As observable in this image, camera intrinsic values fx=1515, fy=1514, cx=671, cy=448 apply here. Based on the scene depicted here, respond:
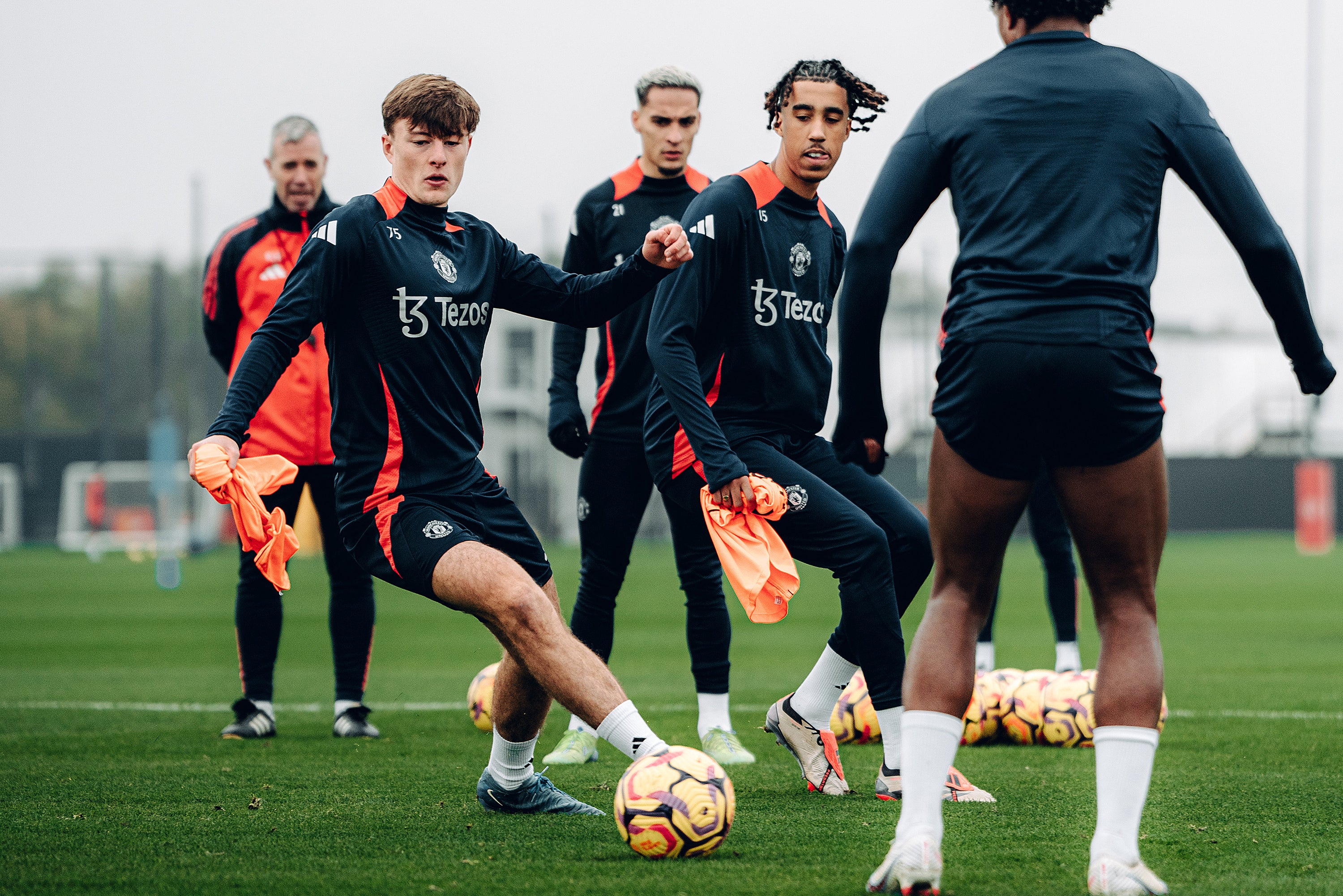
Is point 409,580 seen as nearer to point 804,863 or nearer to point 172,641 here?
point 804,863

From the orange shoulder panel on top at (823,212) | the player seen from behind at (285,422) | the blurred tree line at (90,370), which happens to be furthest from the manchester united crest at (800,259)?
the blurred tree line at (90,370)

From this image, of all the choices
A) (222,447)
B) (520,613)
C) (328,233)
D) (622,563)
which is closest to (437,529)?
(520,613)

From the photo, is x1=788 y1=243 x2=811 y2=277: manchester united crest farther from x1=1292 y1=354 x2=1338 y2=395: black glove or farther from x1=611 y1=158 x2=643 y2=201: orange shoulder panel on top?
x1=1292 y1=354 x2=1338 y2=395: black glove

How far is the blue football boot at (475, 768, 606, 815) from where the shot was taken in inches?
184

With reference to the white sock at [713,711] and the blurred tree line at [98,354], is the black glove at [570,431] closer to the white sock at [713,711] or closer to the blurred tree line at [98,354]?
the white sock at [713,711]

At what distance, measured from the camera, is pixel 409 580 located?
418 centimetres

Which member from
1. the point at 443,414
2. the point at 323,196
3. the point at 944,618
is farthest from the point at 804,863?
the point at 323,196

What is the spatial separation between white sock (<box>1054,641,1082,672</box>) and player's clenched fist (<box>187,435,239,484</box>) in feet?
16.1

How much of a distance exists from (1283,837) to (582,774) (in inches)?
95.1

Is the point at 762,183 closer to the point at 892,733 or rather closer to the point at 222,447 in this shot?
the point at 892,733

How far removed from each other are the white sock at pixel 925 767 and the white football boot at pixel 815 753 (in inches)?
64.1

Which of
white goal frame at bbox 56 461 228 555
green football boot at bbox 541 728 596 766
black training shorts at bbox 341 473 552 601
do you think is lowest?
white goal frame at bbox 56 461 228 555

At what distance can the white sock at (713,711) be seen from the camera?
6.04 metres

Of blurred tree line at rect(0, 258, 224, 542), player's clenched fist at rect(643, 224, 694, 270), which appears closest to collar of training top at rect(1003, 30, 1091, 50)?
player's clenched fist at rect(643, 224, 694, 270)
